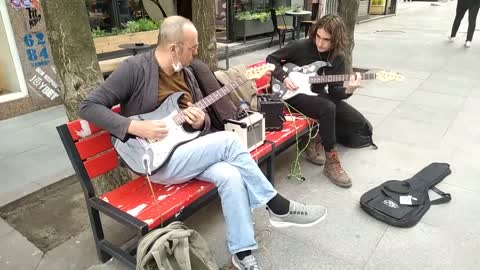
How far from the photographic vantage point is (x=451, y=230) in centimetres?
271

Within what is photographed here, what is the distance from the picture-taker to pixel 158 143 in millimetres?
Result: 2287

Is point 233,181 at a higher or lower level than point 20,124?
higher

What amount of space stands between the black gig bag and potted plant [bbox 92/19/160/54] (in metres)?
→ 5.01

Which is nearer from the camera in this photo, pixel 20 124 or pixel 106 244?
pixel 106 244

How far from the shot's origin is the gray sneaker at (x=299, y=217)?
8.34 feet

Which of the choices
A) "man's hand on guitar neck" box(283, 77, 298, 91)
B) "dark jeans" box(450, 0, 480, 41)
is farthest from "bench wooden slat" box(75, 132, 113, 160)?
"dark jeans" box(450, 0, 480, 41)

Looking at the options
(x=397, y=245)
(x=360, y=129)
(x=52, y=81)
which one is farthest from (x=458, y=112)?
(x=52, y=81)

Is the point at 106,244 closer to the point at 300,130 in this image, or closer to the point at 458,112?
the point at 300,130

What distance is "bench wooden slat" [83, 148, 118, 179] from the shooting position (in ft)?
7.88

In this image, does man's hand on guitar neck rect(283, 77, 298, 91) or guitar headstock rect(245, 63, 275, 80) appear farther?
man's hand on guitar neck rect(283, 77, 298, 91)

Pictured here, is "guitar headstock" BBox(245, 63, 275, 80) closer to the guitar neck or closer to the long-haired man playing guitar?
the long-haired man playing guitar

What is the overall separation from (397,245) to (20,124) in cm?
447

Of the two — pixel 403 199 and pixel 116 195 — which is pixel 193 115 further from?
pixel 403 199

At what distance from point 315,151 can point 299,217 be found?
1216 millimetres
